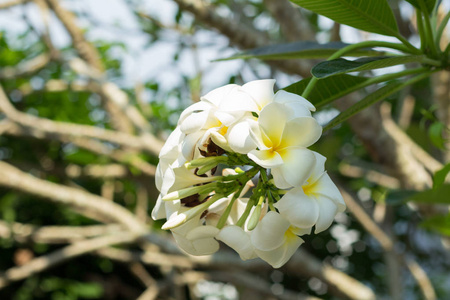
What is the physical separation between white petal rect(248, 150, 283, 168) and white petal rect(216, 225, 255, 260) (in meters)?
0.09

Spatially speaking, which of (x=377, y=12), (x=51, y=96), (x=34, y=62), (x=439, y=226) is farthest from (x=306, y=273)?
(x=51, y=96)

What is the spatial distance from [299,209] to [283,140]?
0.21 feet

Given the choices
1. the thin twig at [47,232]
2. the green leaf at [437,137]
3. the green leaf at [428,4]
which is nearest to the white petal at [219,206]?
the green leaf at [428,4]

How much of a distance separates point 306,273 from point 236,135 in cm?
159

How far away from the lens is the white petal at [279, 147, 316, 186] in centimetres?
37

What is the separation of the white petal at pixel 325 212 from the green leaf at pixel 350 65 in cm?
13

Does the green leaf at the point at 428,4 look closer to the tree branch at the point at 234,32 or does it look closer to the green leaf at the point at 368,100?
the green leaf at the point at 368,100

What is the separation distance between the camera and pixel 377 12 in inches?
22.1

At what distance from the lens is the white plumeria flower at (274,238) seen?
40 centimetres

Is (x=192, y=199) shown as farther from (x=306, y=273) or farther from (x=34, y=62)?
(x=34, y=62)

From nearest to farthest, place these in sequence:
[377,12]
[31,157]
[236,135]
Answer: [236,135], [377,12], [31,157]

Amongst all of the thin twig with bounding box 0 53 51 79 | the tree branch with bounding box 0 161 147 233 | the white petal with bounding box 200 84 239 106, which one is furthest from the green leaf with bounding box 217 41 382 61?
the thin twig with bounding box 0 53 51 79

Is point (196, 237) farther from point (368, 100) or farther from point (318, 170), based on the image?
point (368, 100)

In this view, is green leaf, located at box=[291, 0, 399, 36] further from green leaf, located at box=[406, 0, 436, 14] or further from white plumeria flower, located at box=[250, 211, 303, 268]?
white plumeria flower, located at box=[250, 211, 303, 268]
